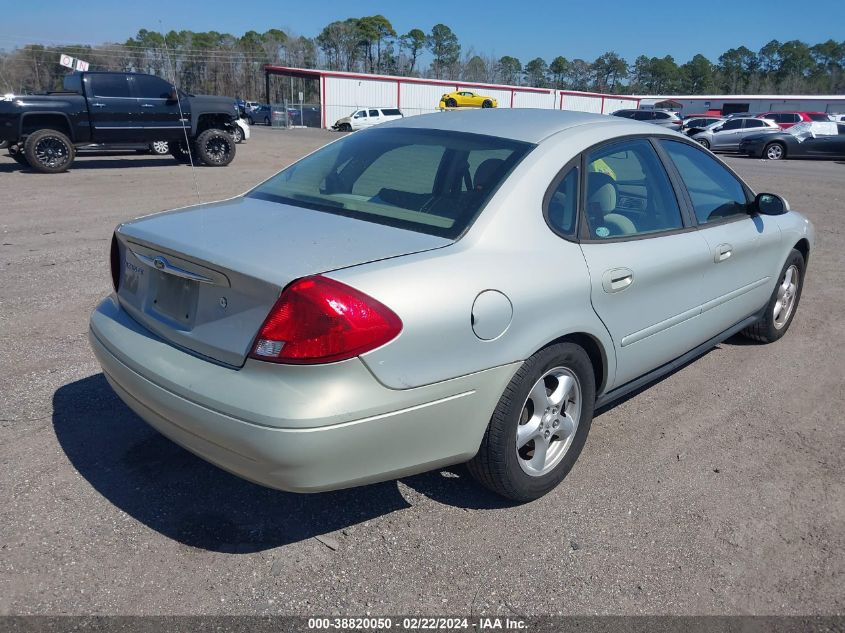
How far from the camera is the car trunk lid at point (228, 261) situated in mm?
2379

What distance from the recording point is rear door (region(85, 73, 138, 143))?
48.0ft

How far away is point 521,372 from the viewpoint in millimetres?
2695

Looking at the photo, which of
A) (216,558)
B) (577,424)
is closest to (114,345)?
(216,558)

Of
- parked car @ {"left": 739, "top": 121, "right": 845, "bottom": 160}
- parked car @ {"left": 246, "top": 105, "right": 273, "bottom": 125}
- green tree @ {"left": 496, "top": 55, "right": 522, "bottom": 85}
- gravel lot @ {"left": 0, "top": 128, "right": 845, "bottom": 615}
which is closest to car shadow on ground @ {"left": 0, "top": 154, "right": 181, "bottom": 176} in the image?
gravel lot @ {"left": 0, "top": 128, "right": 845, "bottom": 615}

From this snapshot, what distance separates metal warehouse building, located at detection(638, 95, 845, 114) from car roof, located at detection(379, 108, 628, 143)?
62667 millimetres

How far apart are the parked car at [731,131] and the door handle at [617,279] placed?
28.2 metres

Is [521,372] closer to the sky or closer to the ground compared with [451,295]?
closer to the ground

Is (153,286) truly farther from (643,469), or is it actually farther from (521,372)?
(643,469)

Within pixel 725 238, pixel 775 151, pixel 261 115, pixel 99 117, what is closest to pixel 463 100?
pixel 261 115

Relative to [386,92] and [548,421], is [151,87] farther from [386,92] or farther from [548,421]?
[386,92]

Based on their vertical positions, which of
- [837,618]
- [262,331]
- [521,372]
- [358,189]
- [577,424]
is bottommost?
[837,618]

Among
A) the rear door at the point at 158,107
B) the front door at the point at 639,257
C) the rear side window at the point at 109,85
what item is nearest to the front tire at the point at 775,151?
the rear door at the point at 158,107

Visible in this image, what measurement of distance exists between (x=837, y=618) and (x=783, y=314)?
325cm

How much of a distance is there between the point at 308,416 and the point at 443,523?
0.97 meters
